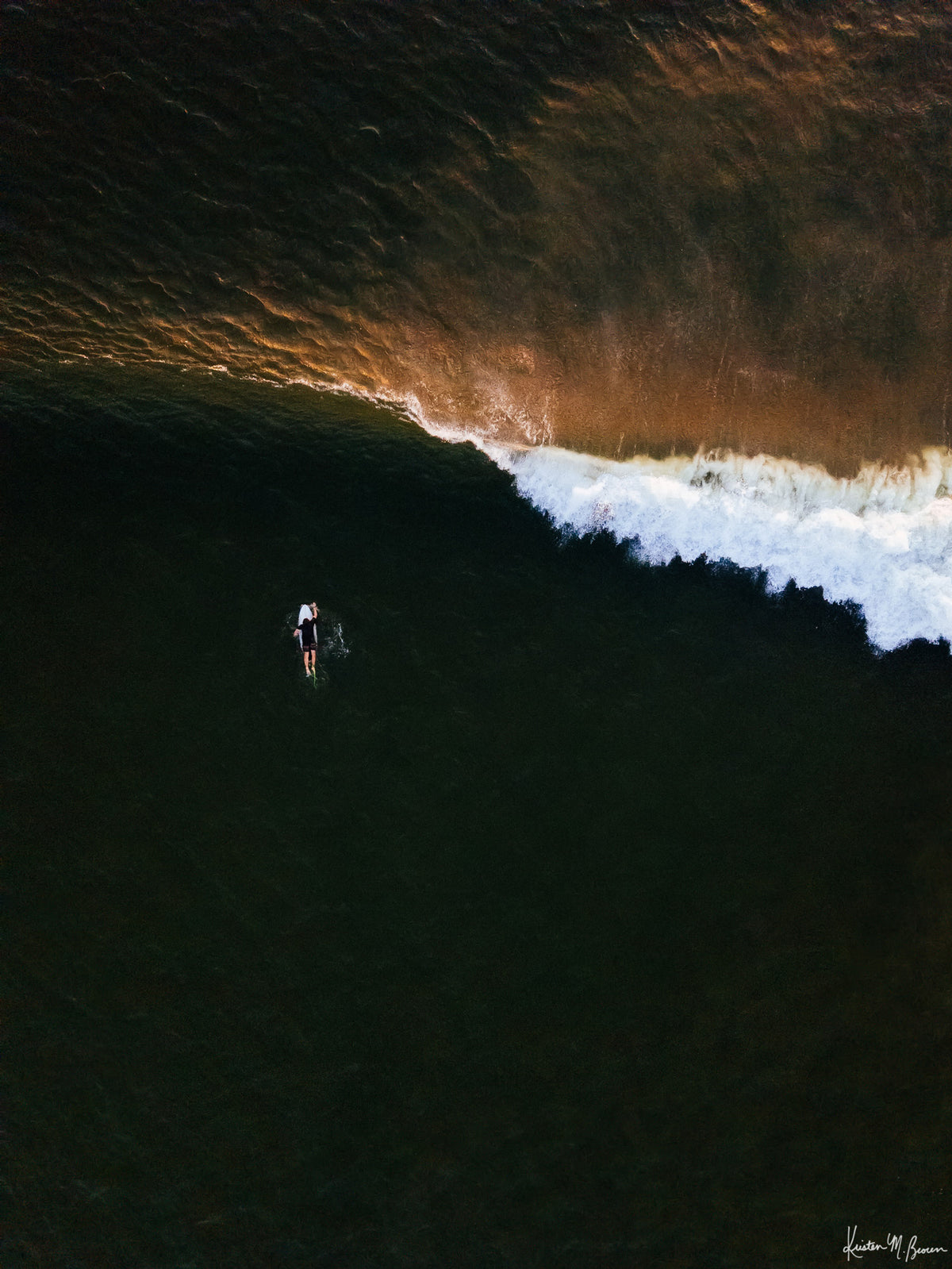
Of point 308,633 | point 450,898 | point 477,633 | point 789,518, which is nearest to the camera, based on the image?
point 450,898

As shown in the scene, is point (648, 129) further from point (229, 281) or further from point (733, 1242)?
point (733, 1242)

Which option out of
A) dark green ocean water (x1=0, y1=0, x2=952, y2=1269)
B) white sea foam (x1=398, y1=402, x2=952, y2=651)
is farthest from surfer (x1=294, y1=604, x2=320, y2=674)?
white sea foam (x1=398, y1=402, x2=952, y2=651)

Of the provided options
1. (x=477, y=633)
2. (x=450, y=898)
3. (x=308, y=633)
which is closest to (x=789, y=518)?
(x=477, y=633)

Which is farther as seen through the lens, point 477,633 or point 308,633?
point 477,633

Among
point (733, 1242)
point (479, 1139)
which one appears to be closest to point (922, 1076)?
point (733, 1242)
